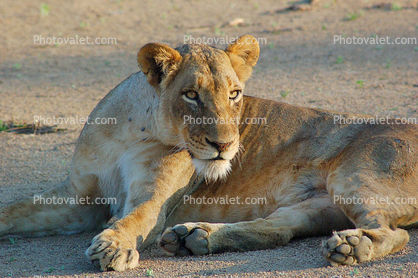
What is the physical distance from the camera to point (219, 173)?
388 cm

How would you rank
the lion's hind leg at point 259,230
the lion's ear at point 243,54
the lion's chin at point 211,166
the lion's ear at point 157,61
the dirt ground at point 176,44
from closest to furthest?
the dirt ground at point 176,44
the lion's hind leg at point 259,230
the lion's chin at point 211,166
the lion's ear at point 157,61
the lion's ear at point 243,54

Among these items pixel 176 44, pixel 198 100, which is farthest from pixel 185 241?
pixel 176 44

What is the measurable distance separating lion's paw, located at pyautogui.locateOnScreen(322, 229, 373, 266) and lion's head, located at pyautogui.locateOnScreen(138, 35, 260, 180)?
0.96 metres

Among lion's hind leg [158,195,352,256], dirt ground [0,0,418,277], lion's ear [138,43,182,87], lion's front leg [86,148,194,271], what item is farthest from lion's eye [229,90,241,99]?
dirt ground [0,0,418,277]

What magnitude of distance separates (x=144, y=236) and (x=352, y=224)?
5.34 feet

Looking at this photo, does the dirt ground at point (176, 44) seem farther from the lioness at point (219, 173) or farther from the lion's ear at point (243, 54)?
the lion's ear at point (243, 54)

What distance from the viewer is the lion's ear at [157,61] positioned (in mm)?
3961

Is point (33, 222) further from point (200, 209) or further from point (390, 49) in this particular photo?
point (390, 49)

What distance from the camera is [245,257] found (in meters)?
3.63

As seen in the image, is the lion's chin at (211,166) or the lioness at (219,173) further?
the lion's chin at (211,166)

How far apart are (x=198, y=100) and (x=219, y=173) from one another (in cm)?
57

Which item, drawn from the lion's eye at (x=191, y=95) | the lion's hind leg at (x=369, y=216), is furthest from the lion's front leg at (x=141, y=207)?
the lion's hind leg at (x=369, y=216)

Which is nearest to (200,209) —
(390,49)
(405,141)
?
(405,141)

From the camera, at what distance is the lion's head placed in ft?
12.3
